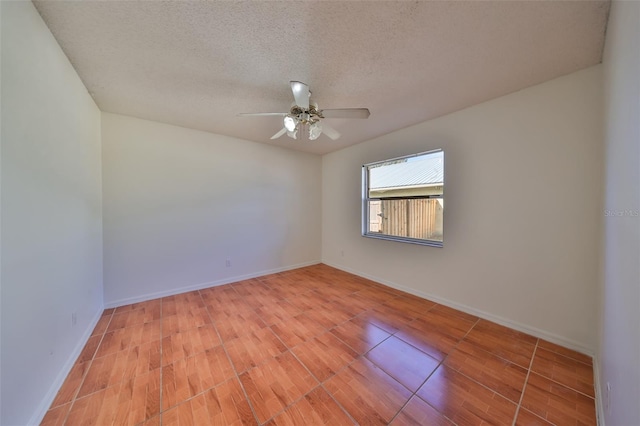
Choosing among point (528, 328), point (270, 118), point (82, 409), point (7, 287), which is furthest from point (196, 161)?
point (528, 328)

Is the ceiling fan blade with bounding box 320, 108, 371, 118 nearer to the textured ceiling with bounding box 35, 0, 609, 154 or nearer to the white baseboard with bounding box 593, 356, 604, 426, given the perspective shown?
the textured ceiling with bounding box 35, 0, 609, 154

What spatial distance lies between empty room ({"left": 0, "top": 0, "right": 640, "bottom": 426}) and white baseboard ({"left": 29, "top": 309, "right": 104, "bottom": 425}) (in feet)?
0.06

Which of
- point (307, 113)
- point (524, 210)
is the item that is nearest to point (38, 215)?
point (307, 113)

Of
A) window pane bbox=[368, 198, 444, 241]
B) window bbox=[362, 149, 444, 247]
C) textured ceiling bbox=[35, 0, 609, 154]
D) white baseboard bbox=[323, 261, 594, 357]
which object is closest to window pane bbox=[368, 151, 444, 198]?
window bbox=[362, 149, 444, 247]

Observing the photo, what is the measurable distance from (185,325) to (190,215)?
1550 mm

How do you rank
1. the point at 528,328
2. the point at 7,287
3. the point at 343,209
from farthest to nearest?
the point at 343,209 → the point at 528,328 → the point at 7,287

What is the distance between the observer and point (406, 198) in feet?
10.3

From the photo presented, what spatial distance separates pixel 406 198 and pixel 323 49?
2288 mm

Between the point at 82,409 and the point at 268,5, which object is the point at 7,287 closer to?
the point at 82,409

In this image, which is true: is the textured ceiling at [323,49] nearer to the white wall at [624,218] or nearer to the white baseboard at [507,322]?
the white wall at [624,218]

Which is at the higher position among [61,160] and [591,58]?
[591,58]

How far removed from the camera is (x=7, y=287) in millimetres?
1007

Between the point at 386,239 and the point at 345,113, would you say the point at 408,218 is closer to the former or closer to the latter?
the point at 386,239

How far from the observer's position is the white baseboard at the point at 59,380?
1.19 metres
